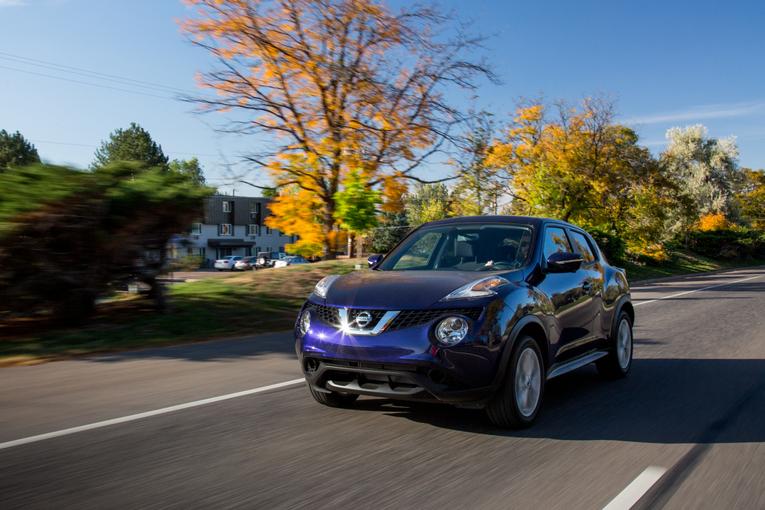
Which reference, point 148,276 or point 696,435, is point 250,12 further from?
point 696,435

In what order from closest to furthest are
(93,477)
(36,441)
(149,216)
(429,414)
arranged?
(93,477), (36,441), (429,414), (149,216)

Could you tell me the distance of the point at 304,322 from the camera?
17.7 ft

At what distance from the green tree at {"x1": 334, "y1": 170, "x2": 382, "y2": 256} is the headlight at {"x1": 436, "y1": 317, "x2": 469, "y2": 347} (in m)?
13.5

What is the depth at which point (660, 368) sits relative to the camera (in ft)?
27.1

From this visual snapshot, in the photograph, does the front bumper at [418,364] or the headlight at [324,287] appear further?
the headlight at [324,287]

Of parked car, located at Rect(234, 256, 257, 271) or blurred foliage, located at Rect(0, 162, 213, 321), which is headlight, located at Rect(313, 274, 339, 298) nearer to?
blurred foliage, located at Rect(0, 162, 213, 321)

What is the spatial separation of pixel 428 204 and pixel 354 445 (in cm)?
8788

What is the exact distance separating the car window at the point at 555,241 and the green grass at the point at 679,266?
2903 cm

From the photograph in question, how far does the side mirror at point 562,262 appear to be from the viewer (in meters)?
5.86

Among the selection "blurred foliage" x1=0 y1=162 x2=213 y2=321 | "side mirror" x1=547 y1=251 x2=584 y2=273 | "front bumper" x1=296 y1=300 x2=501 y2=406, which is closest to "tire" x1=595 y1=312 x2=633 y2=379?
"side mirror" x1=547 y1=251 x2=584 y2=273

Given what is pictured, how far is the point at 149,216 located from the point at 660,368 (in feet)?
24.9

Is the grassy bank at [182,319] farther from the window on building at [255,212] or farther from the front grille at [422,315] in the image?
the window on building at [255,212]

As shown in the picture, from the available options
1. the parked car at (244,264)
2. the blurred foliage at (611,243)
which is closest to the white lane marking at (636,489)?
the blurred foliage at (611,243)

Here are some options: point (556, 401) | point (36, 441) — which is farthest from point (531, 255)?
point (36, 441)
